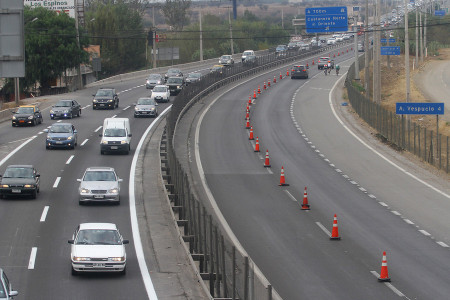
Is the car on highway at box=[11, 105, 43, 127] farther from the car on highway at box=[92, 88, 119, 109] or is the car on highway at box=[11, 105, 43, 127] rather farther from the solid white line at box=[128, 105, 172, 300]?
the solid white line at box=[128, 105, 172, 300]

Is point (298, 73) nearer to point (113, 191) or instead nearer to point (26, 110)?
point (26, 110)

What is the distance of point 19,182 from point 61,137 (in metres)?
14.3

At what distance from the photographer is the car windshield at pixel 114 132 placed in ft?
162

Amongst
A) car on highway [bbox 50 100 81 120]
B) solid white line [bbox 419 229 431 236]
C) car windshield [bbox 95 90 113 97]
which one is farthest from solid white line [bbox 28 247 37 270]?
car windshield [bbox 95 90 113 97]

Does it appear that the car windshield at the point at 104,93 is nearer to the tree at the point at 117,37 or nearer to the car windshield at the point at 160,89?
the car windshield at the point at 160,89

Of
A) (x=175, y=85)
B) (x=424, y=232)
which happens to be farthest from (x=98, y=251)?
(x=175, y=85)

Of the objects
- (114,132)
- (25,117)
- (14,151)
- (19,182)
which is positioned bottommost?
(14,151)

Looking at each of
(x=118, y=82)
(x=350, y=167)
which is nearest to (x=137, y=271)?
(x=350, y=167)

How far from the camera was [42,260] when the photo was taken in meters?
26.9

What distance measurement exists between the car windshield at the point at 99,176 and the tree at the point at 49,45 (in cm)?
5937

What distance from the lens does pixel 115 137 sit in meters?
49.2

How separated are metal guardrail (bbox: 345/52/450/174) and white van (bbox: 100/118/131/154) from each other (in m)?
15.8

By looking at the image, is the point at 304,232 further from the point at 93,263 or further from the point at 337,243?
the point at 93,263

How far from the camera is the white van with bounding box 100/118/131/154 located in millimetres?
48875
